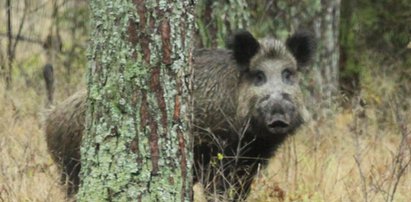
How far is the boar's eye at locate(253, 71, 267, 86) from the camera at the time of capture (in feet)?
23.6

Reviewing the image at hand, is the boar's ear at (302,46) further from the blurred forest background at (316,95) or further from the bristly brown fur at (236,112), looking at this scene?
the blurred forest background at (316,95)

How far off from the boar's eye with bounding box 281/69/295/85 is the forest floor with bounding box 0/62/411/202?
1.80 ft

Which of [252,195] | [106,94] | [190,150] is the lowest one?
[252,195]

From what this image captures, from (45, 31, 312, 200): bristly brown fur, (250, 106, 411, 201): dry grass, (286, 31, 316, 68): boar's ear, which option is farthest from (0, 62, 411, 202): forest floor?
(286, 31, 316, 68): boar's ear

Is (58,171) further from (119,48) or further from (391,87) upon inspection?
(391,87)

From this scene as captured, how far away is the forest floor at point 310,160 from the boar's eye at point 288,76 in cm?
55

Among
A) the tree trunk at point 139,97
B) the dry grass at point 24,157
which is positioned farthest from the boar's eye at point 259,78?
the tree trunk at point 139,97

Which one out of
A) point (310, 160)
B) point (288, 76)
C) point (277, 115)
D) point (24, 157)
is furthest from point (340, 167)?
point (24, 157)

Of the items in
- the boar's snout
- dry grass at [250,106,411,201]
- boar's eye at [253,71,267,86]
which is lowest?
dry grass at [250,106,411,201]

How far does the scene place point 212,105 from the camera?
7.14 meters

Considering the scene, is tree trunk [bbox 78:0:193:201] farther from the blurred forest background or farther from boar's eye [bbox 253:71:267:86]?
boar's eye [bbox 253:71:267:86]

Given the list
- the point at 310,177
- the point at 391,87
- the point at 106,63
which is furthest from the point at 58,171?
the point at 391,87

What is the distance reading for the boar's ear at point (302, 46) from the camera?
7.39m

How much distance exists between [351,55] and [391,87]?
0.91m
